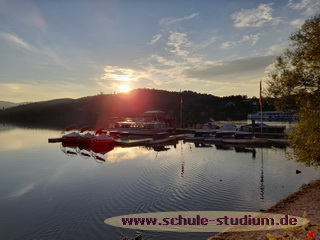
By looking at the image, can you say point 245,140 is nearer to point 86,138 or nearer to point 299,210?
point 299,210

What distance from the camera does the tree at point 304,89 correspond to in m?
18.3

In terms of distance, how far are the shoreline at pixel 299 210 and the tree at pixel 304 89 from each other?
263 centimetres

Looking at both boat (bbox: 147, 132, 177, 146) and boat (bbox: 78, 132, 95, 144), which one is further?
boat (bbox: 78, 132, 95, 144)

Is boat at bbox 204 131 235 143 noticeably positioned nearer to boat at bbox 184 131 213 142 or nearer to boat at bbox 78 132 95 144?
boat at bbox 184 131 213 142

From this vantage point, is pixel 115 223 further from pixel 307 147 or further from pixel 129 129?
pixel 129 129

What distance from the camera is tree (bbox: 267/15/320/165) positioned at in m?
18.3

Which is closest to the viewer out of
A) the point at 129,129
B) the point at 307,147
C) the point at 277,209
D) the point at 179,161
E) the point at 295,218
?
the point at 295,218

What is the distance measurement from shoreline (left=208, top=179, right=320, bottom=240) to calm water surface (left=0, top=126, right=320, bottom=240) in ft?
5.34

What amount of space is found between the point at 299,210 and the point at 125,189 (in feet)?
49.2

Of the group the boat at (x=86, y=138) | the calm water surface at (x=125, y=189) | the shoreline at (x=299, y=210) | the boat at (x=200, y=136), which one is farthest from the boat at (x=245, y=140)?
the boat at (x=86, y=138)

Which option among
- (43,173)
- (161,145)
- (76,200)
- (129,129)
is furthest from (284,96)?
(129,129)

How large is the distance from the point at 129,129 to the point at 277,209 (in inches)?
2474

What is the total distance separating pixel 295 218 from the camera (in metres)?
13.1

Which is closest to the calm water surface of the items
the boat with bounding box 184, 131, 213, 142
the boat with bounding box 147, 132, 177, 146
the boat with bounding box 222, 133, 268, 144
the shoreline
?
the shoreline
